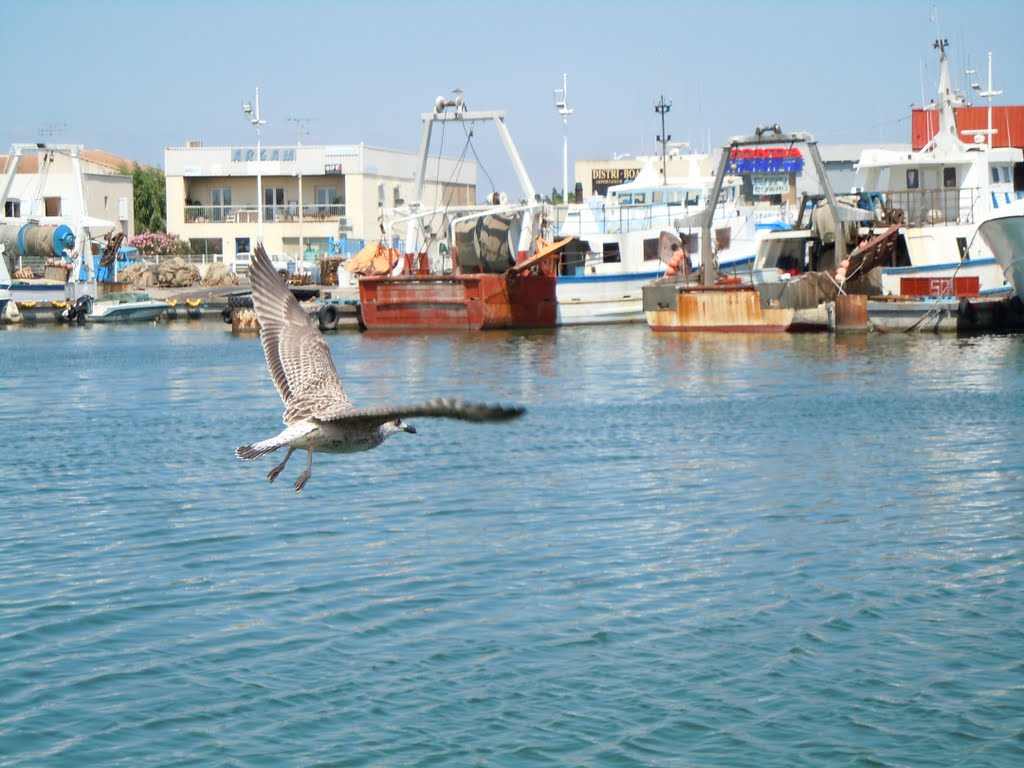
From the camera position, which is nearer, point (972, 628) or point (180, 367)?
point (972, 628)

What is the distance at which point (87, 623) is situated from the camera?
39.3 ft

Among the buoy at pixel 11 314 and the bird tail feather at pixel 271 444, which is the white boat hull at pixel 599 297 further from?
the bird tail feather at pixel 271 444

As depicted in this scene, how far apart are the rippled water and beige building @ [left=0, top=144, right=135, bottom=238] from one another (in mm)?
41948

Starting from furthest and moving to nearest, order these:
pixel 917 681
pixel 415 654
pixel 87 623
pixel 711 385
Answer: pixel 711 385, pixel 87 623, pixel 415 654, pixel 917 681

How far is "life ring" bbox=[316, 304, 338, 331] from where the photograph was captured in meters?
44.2

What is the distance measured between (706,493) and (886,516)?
2160 millimetres

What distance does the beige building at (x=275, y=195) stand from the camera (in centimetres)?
7500

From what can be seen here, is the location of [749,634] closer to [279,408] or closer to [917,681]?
[917,681]

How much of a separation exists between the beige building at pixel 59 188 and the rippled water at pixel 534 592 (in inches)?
1652

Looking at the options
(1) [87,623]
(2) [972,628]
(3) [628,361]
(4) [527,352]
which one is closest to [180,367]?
(4) [527,352]

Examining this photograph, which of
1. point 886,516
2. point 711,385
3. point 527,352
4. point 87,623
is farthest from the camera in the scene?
point 527,352

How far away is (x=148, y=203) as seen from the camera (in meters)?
87.5

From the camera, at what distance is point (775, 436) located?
21391 mm

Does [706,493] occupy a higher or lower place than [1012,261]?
lower
